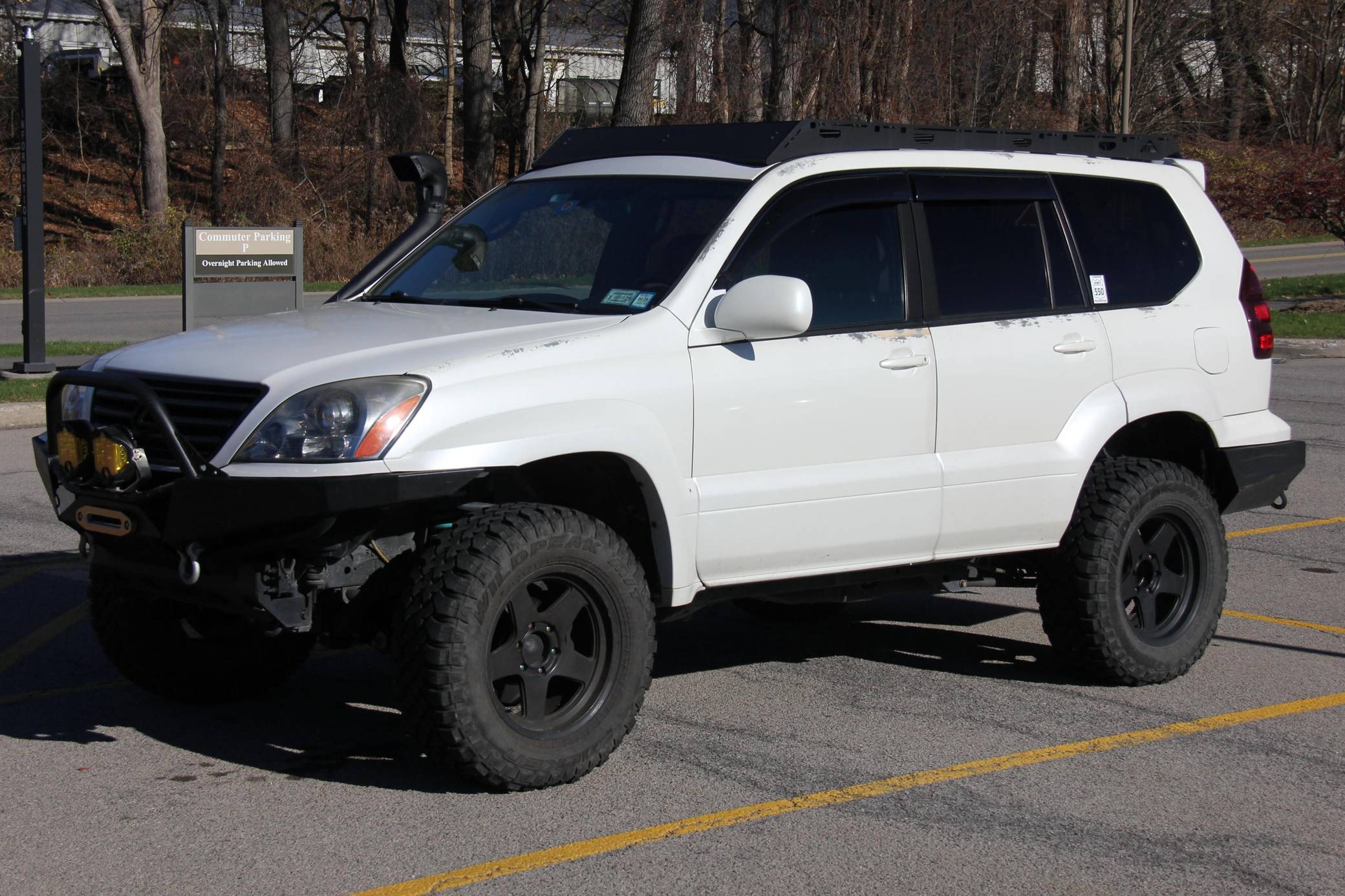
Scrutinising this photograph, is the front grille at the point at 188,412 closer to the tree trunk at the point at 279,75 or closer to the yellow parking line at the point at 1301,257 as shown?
the yellow parking line at the point at 1301,257

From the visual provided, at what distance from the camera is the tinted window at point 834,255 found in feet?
18.0

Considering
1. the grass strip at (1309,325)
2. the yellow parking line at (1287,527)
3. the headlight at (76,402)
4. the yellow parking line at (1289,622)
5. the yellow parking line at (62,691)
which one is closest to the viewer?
the headlight at (76,402)

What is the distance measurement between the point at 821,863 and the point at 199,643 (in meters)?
2.70

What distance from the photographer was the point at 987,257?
6.01m

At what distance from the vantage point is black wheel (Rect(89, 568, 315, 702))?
224 inches

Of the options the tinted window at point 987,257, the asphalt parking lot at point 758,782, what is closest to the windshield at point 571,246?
the tinted window at point 987,257

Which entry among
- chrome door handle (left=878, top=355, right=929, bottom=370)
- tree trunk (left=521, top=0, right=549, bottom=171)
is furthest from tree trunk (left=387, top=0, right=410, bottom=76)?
chrome door handle (left=878, top=355, right=929, bottom=370)

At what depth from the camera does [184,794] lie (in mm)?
4895

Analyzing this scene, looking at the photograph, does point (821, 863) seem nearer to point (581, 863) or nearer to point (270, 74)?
point (581, 863)

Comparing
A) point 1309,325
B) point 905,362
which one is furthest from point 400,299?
point 1309,325

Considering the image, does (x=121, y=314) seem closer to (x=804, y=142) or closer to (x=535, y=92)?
(x=535, y=92)

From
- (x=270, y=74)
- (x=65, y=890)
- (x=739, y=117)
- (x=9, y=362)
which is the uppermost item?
(x=270, y=74)

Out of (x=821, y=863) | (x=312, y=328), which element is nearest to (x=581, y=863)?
(x=821, y=863)

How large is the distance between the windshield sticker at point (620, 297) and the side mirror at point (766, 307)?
337 millimetres
